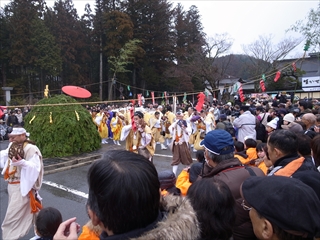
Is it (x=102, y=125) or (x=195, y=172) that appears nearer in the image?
(x=195, y=172)

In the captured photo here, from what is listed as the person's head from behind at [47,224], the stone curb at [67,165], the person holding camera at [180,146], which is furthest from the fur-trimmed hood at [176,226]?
the stone curb at [67,165]

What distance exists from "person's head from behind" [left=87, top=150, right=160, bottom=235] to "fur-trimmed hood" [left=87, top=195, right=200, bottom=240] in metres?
0.06

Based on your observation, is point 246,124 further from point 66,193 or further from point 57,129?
point 57,129

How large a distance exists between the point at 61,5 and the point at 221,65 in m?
21.1

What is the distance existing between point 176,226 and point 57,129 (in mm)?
8011

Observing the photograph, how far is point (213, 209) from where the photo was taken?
5.15 ft

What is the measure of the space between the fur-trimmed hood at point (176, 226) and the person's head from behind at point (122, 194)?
0.06 meters

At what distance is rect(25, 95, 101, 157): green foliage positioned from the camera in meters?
8.31

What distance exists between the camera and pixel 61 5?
3139 centimetres

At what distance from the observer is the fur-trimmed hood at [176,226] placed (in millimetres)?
1056

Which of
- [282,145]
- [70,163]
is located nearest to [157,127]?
[70,163]

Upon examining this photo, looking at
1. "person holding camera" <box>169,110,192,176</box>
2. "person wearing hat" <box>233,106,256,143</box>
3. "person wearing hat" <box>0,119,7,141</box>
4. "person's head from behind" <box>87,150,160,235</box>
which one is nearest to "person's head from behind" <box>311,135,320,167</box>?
"person's head from behind" <box>87,150,160,235</box>

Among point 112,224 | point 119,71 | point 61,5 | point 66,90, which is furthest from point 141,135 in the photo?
point 61,5

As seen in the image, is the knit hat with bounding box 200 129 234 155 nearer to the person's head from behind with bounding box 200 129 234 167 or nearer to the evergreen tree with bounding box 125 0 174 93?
the person's head from behind with bounding box 200 129 234 167
